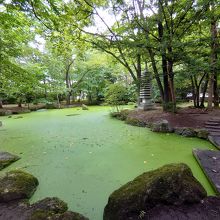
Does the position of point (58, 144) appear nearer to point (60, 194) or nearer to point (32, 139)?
point (32, 139)

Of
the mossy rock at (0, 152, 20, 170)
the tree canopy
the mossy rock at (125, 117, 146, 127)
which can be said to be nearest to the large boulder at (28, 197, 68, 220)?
the mossy rock at (0, 152, 20, 170)

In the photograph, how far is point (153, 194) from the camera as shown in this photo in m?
1.78

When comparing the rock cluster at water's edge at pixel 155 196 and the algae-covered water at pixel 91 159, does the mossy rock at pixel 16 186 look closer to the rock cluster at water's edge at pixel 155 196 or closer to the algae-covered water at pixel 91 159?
the algae-covered water at pixel 91 159

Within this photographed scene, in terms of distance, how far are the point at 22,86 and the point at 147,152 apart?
13.7 feet

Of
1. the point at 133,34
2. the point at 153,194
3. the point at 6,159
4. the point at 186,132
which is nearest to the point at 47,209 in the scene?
the point at 153,194

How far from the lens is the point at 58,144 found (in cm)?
428

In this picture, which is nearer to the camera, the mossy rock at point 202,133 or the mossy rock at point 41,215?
the mossy rock at point 41,215

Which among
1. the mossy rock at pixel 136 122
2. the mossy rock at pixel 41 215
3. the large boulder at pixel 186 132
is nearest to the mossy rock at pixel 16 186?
the mossy rock at pixel 41 215

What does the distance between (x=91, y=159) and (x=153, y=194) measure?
1696 mm

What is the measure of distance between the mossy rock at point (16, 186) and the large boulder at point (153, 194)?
1034mm

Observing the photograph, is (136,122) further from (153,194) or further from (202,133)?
(153,194)

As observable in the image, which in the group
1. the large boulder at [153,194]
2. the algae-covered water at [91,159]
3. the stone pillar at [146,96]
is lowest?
the algae-covered water at [91,159]

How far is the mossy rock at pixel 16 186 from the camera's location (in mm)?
1987

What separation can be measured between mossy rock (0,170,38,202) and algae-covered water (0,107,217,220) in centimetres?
11
